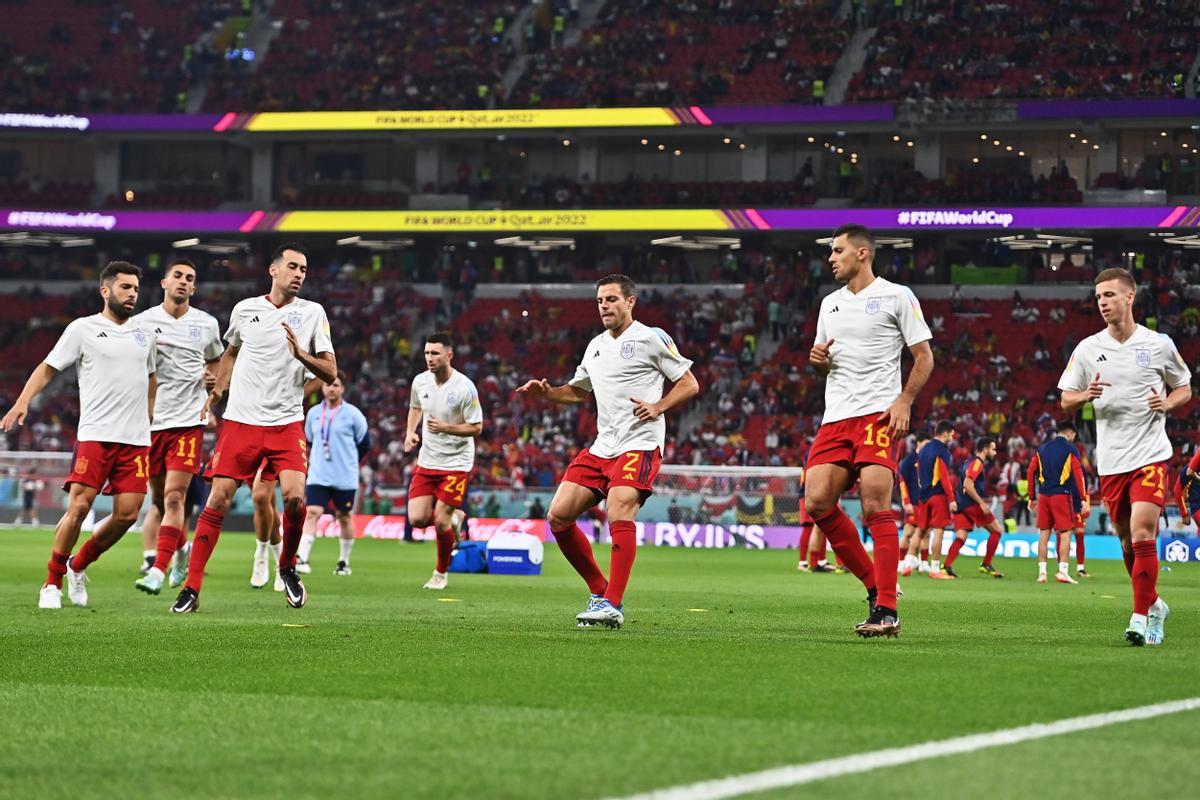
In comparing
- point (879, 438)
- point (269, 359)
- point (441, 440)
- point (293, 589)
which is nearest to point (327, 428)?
point (441, 440)

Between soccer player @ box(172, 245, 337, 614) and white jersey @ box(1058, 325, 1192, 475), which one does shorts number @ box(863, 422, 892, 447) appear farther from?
soccer player @ box(172, 245, 337, 614)

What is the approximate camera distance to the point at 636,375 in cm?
1199

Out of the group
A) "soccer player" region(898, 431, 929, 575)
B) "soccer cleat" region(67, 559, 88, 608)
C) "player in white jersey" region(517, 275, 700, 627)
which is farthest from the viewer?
"soccer player" region(898, 431, 929, 575)

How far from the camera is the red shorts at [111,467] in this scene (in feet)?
42.4

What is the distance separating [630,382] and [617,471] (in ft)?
2.30

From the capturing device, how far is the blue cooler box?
21.9 meters

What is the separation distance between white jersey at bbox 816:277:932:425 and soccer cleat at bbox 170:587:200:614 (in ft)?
Answer: 16.6

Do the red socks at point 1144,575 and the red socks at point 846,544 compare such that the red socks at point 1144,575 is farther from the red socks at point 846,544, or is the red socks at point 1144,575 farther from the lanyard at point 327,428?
the lanyard at point 327,428

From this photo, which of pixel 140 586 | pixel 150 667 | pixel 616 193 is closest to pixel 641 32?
pixel 616 193

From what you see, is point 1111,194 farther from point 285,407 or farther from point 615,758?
point 615,758

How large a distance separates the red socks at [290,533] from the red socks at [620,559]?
3134 mm

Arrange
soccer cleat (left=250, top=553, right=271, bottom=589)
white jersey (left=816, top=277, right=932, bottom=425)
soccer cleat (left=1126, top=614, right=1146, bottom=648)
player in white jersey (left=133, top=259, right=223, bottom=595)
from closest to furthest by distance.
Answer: soccer cleat (left=1126, top=614, right=1146, bottom=648), white jersey (left=816, top=277, right=932, bottom=425), player in white jersey (left=133, top=259, right=223, bottom=595), soccer cleat (left=250, top=553, right=271, bottom=589)

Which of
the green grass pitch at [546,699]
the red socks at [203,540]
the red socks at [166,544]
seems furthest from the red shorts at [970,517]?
the red socks at [203,540]

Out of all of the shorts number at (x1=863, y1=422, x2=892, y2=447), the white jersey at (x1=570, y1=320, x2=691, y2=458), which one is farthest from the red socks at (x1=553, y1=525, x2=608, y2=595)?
the shorts number at (x1=863, y1=422, x2=892, y2=447)
